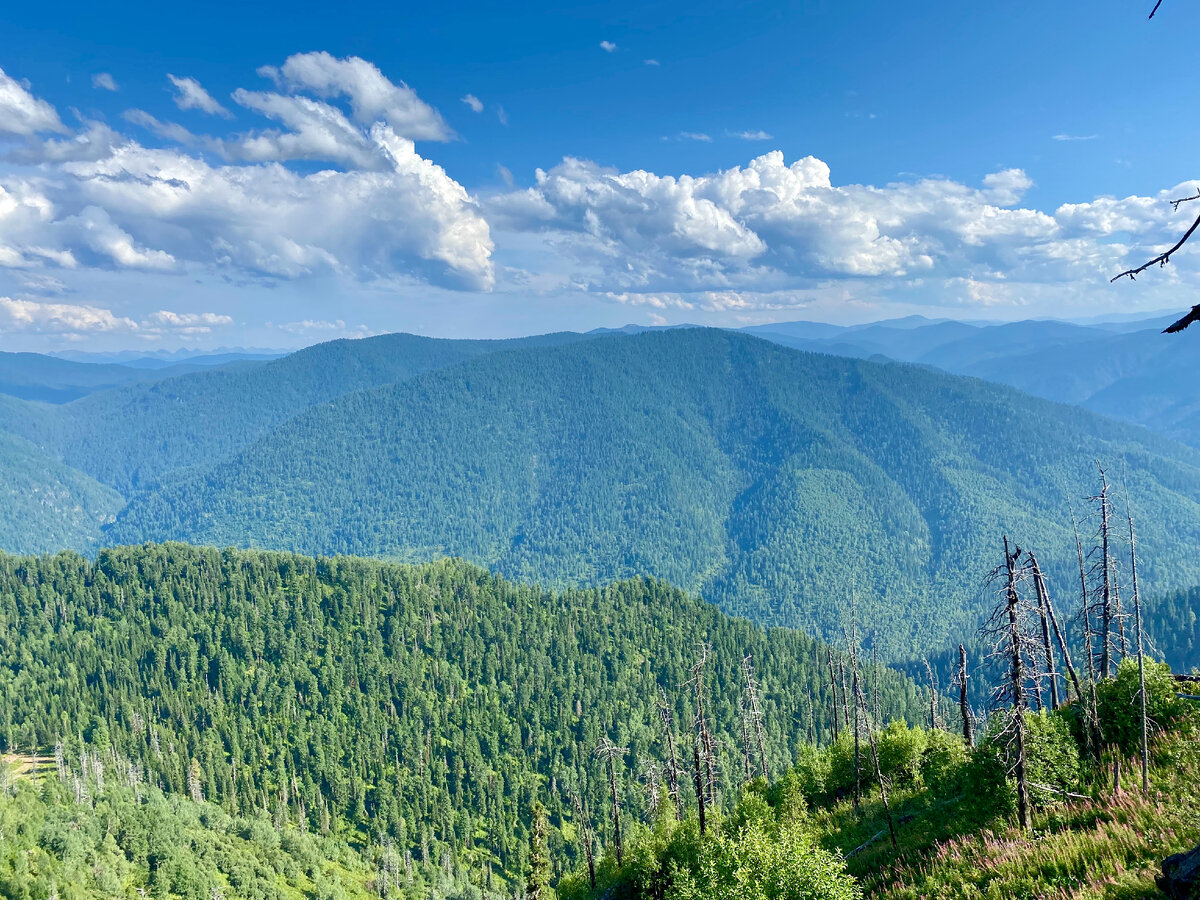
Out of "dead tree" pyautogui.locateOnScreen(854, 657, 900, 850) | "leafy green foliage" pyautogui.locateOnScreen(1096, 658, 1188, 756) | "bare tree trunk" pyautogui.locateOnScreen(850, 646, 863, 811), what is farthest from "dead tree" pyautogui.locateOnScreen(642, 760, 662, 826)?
"leafy green foliage" pyautogui.locateOnScreen(1096, 658, 1188, 756)

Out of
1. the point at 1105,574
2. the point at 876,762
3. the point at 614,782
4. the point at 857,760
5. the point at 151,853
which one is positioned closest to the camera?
the point at 876,762

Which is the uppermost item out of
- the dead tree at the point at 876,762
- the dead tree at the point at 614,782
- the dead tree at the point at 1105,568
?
the dead tree at the point at 1105,568

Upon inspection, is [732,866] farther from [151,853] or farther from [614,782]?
[151,853]

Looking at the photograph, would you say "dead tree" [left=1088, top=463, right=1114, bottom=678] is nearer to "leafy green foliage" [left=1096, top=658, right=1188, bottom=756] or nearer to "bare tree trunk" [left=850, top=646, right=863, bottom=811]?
"leafy green foliage" [left=1096, top=658, right=1188, bottom=756]

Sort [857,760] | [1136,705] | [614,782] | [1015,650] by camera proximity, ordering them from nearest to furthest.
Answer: [1015,650] < [1136,705] < [857,760] < [614,782]

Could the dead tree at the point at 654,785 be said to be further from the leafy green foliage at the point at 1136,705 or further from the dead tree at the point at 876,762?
the leafy green foliage at the point at 1136,705

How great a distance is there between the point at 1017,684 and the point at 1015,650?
1719mm

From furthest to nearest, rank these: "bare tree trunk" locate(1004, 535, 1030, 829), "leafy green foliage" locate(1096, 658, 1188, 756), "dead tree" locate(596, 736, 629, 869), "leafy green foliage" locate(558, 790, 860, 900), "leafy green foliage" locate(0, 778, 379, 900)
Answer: "leafy green foliage" locate(0, 778, 379, 900) → "dead tree" locate(596, 736, 629, 869) → "leafy green foliage" locate(1096, 658, 1188, 756) → "leafy green foliage" locate(558, 790, 860, 900) → "bare tree trunk" locate(1004, 535, 1030, 829)

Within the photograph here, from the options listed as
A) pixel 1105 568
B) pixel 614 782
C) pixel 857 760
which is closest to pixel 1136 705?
pixel 1105 568

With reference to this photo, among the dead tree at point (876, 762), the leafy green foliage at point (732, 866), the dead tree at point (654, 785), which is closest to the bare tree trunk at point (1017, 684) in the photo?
the leafy green foliage at point (732, 866)

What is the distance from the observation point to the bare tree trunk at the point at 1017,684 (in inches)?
1014

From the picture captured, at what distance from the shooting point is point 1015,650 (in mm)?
26000

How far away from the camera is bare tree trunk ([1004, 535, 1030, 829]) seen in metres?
25.8

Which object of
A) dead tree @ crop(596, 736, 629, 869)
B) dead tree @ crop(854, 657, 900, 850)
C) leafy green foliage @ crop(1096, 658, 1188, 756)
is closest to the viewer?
leafy green foliage @ crop(1096, 658, 1188, 756)
